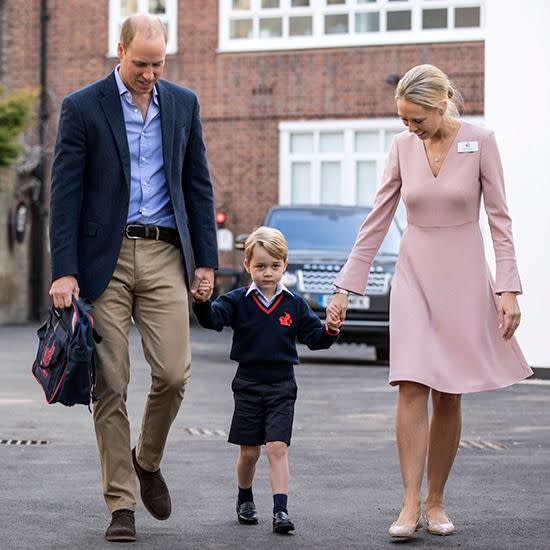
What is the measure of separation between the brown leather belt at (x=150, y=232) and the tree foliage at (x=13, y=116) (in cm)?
1955

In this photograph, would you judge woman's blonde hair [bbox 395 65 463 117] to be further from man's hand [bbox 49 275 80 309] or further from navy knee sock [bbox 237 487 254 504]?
navy knee sock [bbox 237 487 254 504]

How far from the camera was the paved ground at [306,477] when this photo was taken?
6.50 metres

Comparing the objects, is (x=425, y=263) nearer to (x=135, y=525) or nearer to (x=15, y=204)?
(x=135, y=525)

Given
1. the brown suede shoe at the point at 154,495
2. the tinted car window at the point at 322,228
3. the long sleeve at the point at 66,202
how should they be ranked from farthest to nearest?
the tinted car window at the point at 322,228, the brown suede shoe at the point at 154,495, the long sleeve at the point at 66,202

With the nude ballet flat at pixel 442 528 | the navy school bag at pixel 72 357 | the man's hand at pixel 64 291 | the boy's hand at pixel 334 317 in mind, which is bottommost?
the nude ballet flat at pixel 442 528

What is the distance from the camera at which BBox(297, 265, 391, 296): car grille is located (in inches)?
682

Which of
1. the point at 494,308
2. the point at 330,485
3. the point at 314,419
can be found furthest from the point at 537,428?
the point at 494,308

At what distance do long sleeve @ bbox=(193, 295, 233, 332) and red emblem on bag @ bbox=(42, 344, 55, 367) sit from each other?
58 cm

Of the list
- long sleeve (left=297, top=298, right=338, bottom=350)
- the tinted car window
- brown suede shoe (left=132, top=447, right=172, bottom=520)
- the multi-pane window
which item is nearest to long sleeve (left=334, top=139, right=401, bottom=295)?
long sleeve (left=297, top=298, right=338, bottom=350)

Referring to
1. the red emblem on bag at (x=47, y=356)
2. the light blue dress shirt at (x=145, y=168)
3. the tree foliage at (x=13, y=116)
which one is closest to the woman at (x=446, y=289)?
the light blue dress shirt at (x=145, y=168)

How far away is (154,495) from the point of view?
6.69m

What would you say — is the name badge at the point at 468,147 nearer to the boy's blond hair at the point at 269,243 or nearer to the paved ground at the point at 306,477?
the boy's blond hair at the point at 269,243

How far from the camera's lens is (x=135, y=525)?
6711 mm

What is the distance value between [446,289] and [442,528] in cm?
94
